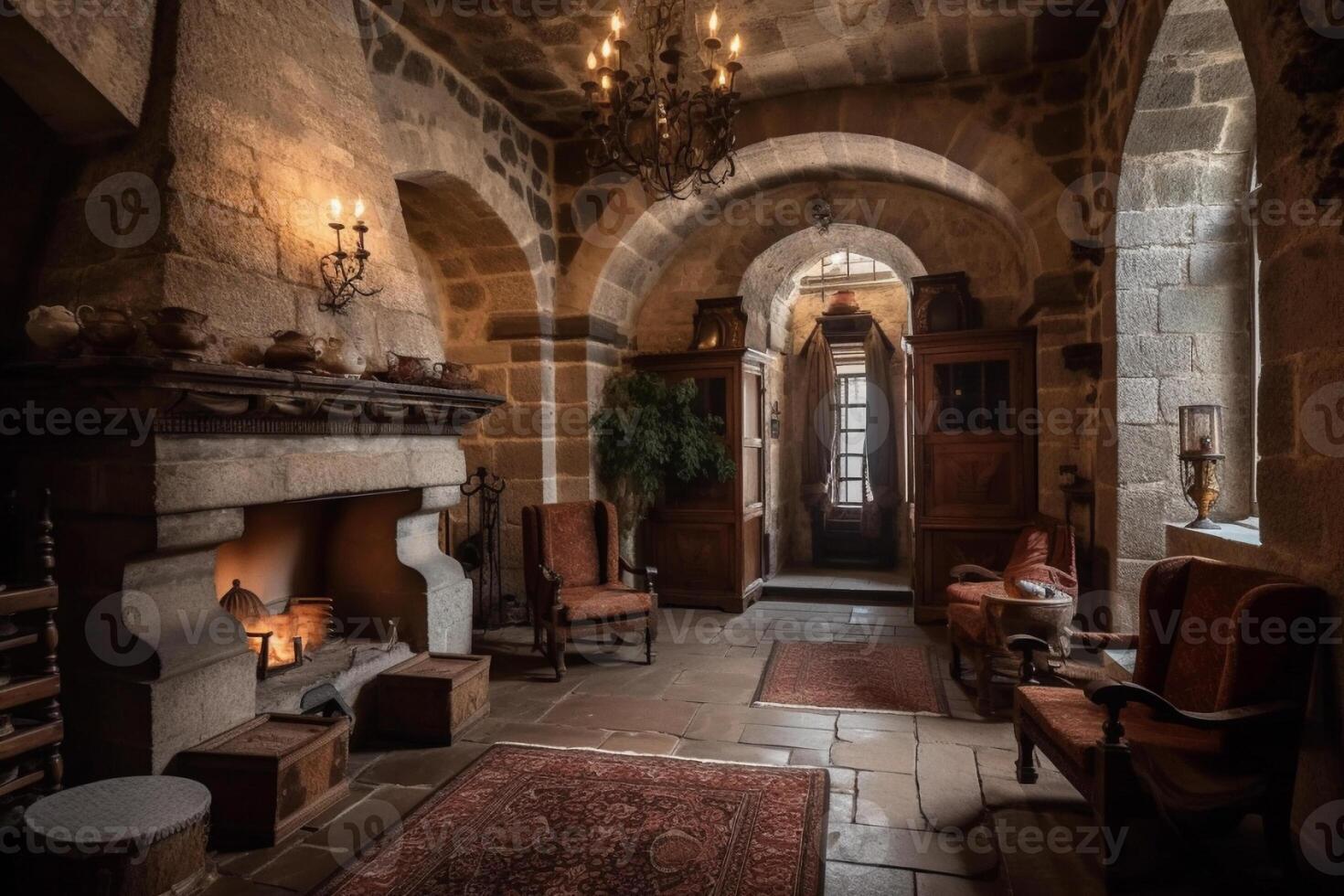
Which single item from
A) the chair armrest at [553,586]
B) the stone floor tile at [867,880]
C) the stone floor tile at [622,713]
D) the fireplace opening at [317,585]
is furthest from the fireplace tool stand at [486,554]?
the stone floor tile at [867,880]

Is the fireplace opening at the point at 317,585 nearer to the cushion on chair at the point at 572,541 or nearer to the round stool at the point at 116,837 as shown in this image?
the round stool at the point at 116,837

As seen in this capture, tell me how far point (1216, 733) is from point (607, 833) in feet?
6.07

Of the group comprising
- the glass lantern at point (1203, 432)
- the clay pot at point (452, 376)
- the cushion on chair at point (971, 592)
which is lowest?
the cushion on chair at point (971, 592)

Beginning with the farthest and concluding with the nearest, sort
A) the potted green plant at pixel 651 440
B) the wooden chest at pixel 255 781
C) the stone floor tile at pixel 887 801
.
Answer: the potted green plant at pixel 651 440 < the stone floor tile at pixel 887 801 < the wooden chest at pixel 255 781

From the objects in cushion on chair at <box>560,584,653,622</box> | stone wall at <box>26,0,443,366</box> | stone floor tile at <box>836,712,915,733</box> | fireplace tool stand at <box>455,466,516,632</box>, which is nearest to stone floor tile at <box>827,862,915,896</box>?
stone floor tile at <box>836,712,915,733</box>

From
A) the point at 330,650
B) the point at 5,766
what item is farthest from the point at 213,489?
the point at 330,650

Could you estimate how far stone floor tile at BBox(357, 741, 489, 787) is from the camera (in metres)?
Result: 2.94

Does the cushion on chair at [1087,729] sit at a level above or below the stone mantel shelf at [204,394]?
below

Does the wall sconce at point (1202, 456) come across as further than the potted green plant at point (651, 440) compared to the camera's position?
No

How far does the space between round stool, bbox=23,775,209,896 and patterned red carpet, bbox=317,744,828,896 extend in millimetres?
420

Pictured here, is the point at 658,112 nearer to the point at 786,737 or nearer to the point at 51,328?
the point at 51,328

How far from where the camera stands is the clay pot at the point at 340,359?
2.81 meters

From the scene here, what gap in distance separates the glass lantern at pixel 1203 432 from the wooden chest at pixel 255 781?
3.55 metres

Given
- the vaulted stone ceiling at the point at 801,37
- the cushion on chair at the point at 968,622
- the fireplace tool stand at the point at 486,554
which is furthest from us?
the fireplace tool stand at the point at 486,554
